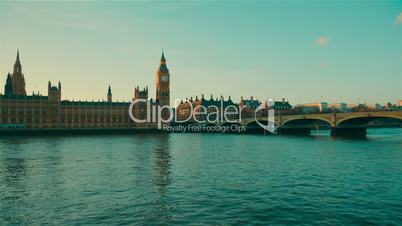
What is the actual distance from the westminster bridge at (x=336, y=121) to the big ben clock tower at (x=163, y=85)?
4610 centimetres

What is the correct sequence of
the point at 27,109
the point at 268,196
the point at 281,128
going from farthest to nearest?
the point at 27,109, the point at 281,128, the point at 268,196

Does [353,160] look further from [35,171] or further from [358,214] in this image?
[35,171]

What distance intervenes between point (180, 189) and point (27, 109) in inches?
4396

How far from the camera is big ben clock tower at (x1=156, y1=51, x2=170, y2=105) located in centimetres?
16038

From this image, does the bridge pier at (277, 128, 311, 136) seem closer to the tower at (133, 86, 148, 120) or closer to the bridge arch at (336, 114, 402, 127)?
the bridge arch at (336, 114, 402, 127)

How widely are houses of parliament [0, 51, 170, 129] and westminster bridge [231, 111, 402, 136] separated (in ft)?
151

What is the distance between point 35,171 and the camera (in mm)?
33875

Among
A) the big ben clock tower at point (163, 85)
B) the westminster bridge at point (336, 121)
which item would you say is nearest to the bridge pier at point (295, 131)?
the westminster bridge at point (336, 121)

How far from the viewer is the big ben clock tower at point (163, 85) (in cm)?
16038

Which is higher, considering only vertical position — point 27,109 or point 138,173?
point 27,109

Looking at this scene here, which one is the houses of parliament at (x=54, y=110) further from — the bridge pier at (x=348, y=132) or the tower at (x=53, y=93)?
the bridge pier at (x=348, y=132)

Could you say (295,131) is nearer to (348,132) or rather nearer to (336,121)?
(348,132)

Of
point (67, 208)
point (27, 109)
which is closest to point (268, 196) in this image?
point (67, 208)

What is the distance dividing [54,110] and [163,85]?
161 feet
